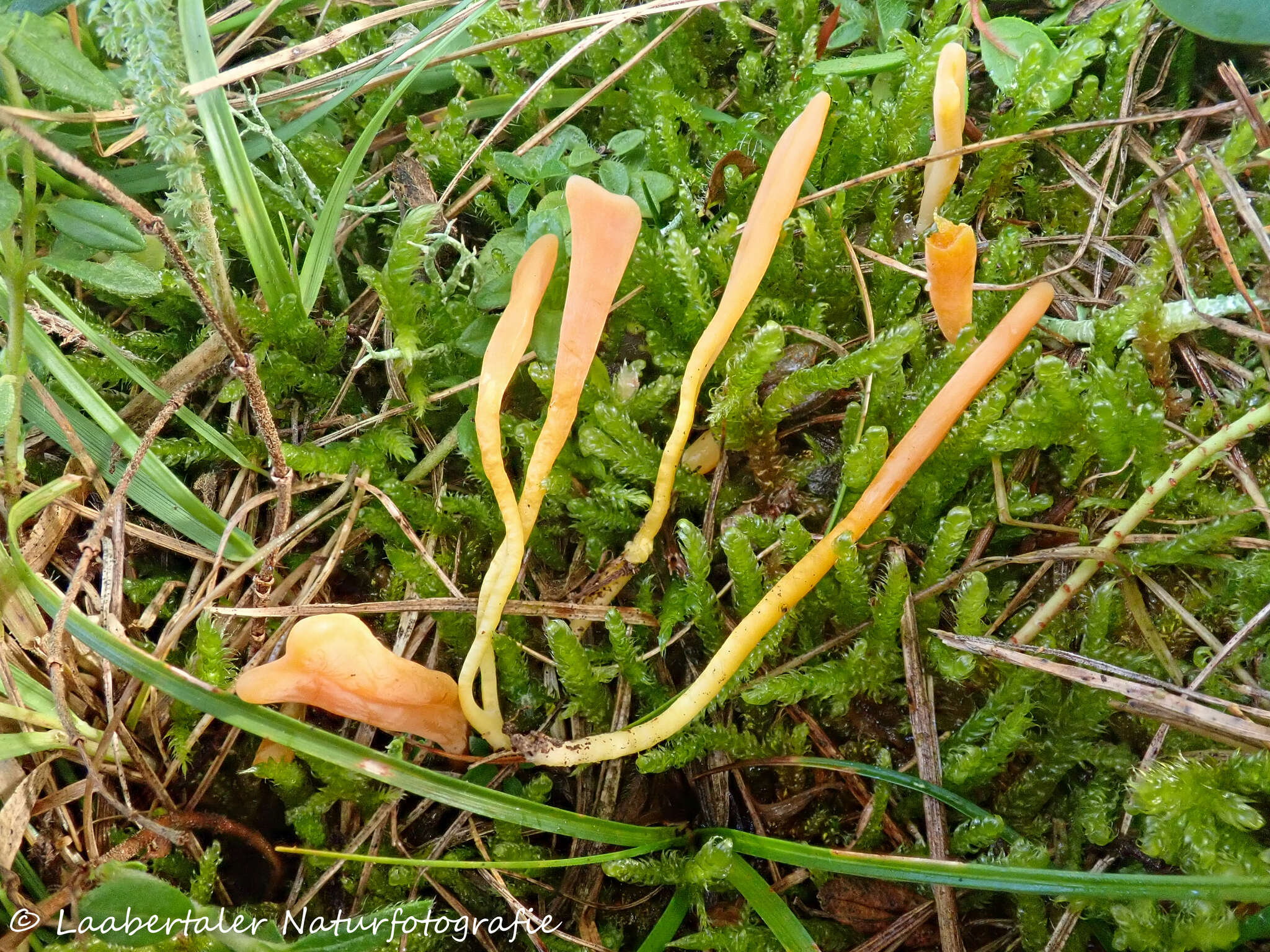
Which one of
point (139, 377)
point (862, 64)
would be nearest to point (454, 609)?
point (139, 377)

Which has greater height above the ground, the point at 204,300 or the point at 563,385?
the point at 204,300

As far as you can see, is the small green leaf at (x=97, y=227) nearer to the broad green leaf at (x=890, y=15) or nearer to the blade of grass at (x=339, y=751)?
the blade of grass at (x=339, y=751)

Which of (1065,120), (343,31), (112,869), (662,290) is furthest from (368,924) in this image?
(1065,120)

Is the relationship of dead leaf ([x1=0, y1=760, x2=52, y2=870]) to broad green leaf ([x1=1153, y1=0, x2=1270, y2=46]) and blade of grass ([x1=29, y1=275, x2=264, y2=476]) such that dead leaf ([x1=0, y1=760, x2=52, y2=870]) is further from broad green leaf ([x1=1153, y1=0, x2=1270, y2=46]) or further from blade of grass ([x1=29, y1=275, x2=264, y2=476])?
broad green leaf ([x1=1153, y1=0, x2=1270, y2=46])

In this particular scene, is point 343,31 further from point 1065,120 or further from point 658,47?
point 1065,120

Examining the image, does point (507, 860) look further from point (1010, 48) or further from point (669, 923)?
point (1010, 48)

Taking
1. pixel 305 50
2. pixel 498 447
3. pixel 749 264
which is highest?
pixel 305 50
